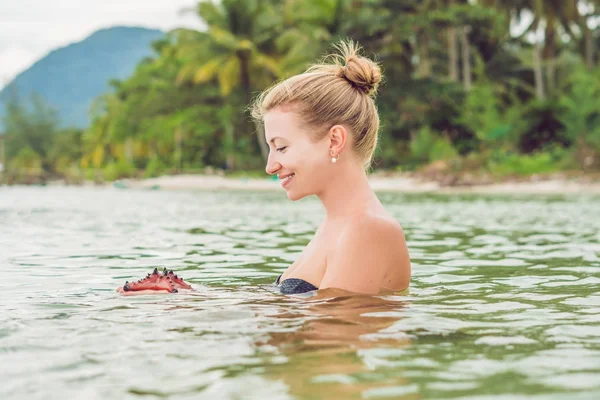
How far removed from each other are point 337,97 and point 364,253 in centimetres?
75

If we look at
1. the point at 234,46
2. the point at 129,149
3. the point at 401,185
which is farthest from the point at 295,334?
the point at 129,149

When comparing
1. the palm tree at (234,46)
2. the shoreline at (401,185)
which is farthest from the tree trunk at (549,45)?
the palm tree at (234,46)

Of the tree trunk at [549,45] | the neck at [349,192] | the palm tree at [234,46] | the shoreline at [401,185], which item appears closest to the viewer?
the neck at [349,192]

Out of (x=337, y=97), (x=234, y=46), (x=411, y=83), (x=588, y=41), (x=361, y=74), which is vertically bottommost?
(x=337, y=97)

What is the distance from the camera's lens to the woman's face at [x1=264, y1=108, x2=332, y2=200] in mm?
4328

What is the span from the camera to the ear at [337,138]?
4258 mm

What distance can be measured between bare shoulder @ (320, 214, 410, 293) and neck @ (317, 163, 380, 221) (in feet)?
0.35

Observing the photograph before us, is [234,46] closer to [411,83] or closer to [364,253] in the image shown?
[411,83]

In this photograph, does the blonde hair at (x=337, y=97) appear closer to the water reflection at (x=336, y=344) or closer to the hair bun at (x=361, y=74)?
the hair bun at (x=361, y=74)

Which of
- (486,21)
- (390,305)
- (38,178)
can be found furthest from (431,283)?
(38,178)

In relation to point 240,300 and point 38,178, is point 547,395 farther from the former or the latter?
point 38,178

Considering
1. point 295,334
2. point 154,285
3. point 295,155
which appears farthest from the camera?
point 154,285

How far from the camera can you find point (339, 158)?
4.37 metres

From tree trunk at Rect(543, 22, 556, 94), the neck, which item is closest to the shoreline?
tree trunk at Rect(543, 22, 556, 94)
